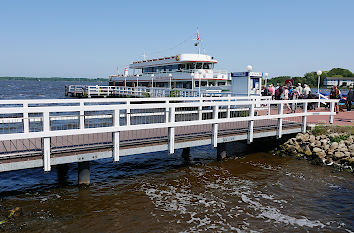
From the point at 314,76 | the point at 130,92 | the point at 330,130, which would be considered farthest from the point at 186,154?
the point at 314,76

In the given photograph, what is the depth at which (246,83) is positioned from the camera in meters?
18.6

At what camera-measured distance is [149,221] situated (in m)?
6.68

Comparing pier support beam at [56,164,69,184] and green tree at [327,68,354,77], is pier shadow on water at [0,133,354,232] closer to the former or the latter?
pier support beam at [56,164,69,184]

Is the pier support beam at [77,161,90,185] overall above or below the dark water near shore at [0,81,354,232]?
above

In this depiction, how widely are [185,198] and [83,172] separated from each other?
2.82m

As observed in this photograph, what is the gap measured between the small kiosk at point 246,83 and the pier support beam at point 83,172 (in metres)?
12.2

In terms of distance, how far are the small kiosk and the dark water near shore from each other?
26.3ft

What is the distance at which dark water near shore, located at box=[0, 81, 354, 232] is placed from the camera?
6.57 m

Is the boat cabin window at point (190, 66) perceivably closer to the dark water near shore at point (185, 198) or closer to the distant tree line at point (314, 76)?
the dark water near shore at point (185, 198)

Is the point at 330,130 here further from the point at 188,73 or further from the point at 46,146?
the point at 188,73

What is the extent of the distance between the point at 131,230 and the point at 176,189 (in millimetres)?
2457

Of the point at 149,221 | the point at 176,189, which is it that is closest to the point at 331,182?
the point at 176,189

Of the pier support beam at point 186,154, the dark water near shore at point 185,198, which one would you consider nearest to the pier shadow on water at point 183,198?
the dark water near shore at point 185,198

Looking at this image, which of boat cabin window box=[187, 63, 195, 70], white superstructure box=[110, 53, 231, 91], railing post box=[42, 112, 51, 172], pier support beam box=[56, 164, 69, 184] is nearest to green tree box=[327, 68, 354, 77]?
white superstructure box=[110, 53, 231, 91]
